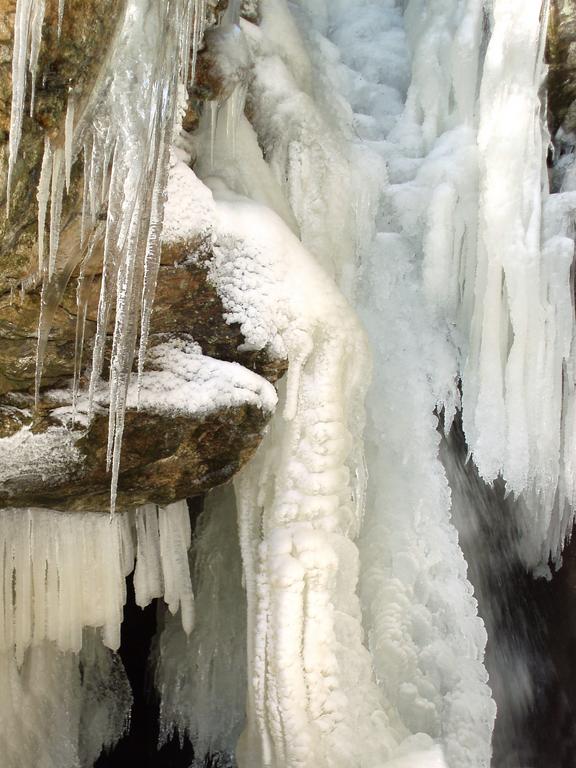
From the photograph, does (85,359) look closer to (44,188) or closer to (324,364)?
(44,188)

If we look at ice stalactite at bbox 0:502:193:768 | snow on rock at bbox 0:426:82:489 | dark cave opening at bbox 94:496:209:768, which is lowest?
dark cave opening at bbox 94:496:209:768

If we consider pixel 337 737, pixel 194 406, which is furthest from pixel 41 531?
pixel 337 737

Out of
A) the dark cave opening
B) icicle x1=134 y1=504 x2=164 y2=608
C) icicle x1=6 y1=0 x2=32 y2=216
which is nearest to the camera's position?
icicle x1=6 y1=0 x2=32 y2=216

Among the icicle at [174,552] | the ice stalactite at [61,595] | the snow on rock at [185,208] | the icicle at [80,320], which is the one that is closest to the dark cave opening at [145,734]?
the ice stalactite at [61,595]

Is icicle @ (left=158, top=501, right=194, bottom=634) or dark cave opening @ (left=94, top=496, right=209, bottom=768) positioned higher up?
icicle @ (left=158, top=501, right=194, bottom=634)

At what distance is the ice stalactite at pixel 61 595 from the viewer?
2840 millimetres

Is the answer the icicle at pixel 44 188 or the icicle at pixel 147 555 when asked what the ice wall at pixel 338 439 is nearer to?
the icicle at pixel 147 555

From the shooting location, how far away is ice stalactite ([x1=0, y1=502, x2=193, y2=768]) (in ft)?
9.32

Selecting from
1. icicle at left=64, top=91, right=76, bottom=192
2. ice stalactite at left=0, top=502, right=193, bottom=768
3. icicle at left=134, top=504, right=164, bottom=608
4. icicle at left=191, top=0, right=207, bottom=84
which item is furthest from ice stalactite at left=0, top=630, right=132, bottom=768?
icicle at left=191, top=0, right=207, bottom=84

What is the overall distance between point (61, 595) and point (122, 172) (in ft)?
5.62

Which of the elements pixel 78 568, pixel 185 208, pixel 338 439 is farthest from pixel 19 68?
pixel 78 568

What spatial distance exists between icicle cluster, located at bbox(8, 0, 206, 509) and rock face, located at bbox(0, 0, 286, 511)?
43 mm

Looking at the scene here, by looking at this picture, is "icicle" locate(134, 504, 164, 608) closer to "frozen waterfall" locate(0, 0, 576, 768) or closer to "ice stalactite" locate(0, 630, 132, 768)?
"frozen waterfall" locate(0, 0, 576, 768)

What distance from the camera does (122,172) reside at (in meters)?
2.11
